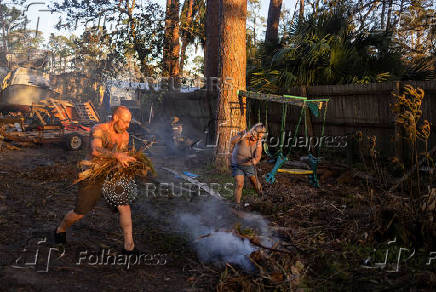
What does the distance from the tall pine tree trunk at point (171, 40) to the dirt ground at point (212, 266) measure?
12376 mm

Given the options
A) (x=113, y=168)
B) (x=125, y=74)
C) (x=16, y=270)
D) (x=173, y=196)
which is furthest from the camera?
(x=125, y=74)

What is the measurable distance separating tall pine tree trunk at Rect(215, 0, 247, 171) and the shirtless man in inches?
195

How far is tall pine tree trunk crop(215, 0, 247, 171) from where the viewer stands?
8.98 metres

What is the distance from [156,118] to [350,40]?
11.1 m

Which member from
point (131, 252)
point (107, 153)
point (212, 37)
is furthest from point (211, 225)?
point (212, 37)

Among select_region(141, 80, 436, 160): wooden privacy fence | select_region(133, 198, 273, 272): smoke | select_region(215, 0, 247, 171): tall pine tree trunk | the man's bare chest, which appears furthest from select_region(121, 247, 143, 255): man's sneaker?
select_region(215, 0, 247, 171): tall pine tree trunk

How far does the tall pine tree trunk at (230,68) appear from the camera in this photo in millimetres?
8977

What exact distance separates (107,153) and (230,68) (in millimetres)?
5611

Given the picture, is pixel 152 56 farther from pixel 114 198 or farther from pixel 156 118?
pixel 114 198

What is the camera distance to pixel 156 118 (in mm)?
19141

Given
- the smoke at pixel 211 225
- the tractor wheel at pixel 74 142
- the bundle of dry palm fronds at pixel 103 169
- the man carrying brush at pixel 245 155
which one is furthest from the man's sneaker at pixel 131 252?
the tractor wheel at pixel 74 142

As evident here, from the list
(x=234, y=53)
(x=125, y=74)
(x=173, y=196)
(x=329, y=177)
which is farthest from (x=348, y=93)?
(x=125, y=74)

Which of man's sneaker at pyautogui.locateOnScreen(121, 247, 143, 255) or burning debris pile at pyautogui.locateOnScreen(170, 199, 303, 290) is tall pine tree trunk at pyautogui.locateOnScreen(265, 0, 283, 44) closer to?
burning debris pile at pyautogui.locateOnScreen(170, 199, 303, 290)

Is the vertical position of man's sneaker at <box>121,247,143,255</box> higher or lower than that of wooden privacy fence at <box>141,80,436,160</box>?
lower
